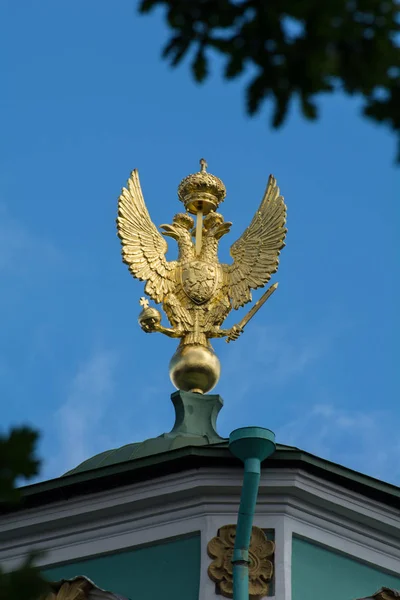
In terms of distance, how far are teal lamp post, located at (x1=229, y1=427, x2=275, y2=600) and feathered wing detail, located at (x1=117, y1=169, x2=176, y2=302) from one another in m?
2.73

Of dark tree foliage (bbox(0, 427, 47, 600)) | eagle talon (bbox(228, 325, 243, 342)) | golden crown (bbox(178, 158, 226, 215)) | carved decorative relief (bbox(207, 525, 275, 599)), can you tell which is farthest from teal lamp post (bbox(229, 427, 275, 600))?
dark tree foliage (bbox(0, 427, 47, 600))

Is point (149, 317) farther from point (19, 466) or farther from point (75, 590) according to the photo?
point (19, 466)

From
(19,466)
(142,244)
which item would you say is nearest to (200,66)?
(19,466)

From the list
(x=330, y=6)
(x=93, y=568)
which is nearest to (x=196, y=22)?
(x=330, y=6)

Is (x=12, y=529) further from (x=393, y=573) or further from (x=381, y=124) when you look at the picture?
(x=381, y=124)

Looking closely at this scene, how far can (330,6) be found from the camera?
4.19m

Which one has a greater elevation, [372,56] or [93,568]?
[93,568]

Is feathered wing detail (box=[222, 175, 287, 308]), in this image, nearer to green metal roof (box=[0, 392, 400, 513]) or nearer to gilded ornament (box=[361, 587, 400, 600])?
green metal roof (box=[0, 392, 400, 513])

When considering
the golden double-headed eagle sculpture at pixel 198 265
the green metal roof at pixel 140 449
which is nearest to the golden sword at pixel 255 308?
the golden double-headed eagle sculpture at pixel 198 265

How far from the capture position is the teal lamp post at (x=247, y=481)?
30.5 ft

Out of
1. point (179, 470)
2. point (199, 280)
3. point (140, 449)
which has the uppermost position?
point (199, 280)

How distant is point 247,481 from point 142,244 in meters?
3.42

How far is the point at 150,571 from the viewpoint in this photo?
9.73 metres

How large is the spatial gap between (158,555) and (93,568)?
0.50m
